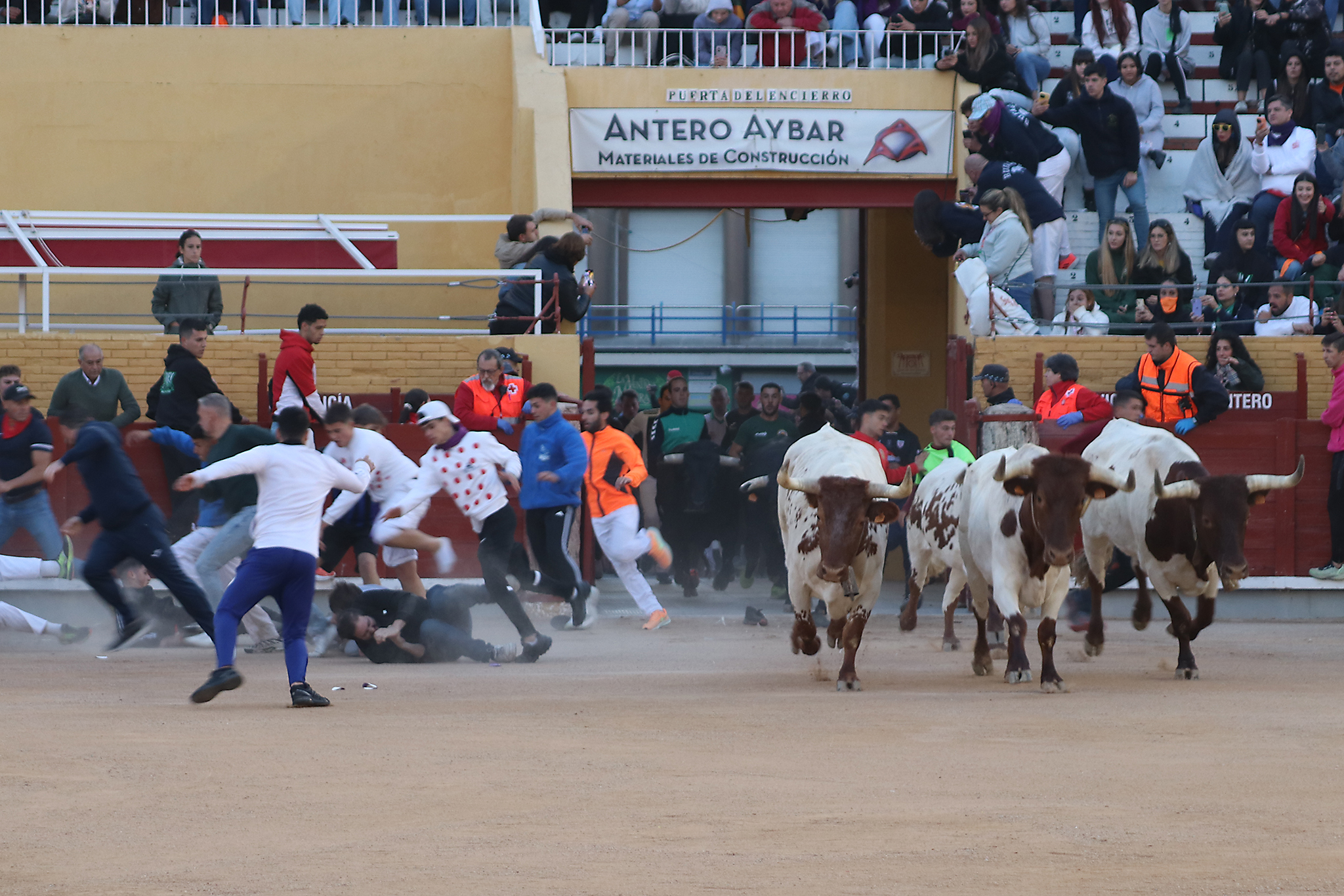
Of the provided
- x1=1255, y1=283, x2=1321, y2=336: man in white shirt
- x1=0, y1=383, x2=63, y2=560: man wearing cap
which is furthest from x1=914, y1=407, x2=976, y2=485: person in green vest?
x1=0, y1=383, x2=63, y2=560: man wearing cap

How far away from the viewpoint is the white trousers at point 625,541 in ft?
41.8

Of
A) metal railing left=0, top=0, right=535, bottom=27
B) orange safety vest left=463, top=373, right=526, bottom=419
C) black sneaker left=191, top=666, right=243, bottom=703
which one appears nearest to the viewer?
black sneaker left=191, top=666, right=243, bottom=703

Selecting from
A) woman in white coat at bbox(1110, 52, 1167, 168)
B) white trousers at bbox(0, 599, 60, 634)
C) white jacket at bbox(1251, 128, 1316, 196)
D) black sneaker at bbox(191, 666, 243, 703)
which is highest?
woman in white coat at bbox(1110, 52, 1167, 168)

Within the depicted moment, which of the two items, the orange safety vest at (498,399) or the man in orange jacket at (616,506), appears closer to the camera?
the man in orange jacket at (616,506)

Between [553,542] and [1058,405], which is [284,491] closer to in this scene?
[553,542]

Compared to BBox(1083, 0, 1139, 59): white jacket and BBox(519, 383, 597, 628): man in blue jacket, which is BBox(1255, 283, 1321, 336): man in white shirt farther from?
BBox(519, 383, 597, 628): man in blue jacket

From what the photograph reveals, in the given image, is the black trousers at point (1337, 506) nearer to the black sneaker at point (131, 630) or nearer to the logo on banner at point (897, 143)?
the logo on banner at point (897, 143)

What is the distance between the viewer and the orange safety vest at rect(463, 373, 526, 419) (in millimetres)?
14297

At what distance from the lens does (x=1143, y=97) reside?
59.7ft

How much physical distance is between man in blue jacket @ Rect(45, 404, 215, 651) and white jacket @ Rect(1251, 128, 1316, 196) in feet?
37.8

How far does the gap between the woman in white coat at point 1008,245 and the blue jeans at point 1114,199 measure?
1851mm

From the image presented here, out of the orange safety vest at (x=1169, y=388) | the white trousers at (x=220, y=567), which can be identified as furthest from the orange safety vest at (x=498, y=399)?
the orange safety vest at (x=1169, y=388)

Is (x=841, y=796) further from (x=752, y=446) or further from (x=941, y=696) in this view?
(x=752, y=446)

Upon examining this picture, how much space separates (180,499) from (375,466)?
350 cm
